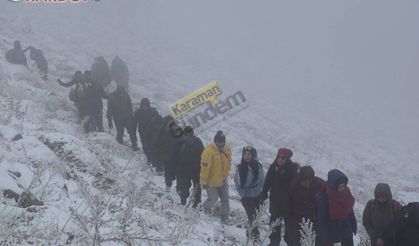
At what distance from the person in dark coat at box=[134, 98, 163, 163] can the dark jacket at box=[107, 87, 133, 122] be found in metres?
0.56

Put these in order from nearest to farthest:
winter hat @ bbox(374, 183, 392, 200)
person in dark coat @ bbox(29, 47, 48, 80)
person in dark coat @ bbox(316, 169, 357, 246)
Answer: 1. winter hat @ bbox(374, 183, 392, 200)
2. person in dark coat @ bbox(316, 169, 357, 246)
3. person in dark coat @ bbox(29, 47, 48, 80)

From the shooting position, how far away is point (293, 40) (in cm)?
6538

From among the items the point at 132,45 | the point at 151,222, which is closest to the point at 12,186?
the point at 151,222

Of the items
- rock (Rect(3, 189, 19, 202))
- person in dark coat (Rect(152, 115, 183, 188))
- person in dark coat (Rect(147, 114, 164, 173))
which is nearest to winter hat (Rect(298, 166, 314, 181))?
person in dark coat (Rect(152, 115, 183, 188))

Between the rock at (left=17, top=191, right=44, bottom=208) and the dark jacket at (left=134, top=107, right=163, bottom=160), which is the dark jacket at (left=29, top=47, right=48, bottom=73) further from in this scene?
the rock at (left=17, top=191, right=44, bottom=208)

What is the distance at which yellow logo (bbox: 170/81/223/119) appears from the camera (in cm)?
2230

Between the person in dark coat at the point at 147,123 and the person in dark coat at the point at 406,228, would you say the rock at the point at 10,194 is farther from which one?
the person in dark coat at the point at 147,123

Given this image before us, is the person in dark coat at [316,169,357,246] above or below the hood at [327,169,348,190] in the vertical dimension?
below

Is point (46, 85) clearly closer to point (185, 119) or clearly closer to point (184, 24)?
point (185, 119)

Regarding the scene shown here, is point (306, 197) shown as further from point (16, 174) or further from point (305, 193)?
point (16, 174)

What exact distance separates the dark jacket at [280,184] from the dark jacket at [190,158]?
5.86 feet

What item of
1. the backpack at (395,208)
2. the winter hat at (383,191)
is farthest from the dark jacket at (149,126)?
the winter hat at (383,191)

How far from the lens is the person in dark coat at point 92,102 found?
1242 centimetres

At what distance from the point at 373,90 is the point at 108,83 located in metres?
43.6
